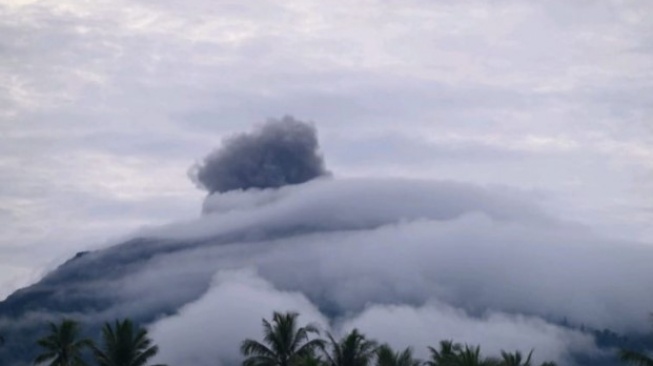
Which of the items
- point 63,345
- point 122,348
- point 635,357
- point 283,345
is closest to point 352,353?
point 283,345

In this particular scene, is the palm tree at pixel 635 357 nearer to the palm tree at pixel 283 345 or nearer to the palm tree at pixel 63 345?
the palm tree at pixel 283 345

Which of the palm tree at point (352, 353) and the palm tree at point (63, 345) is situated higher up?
the palm tree at point (63, 345)

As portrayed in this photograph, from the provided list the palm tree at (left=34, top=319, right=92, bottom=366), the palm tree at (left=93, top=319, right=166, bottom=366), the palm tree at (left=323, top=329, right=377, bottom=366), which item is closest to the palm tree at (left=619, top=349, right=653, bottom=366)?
the palm tree at (left=323, top=329, right=377, bottom=366)

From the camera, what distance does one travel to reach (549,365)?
93812 millimetres

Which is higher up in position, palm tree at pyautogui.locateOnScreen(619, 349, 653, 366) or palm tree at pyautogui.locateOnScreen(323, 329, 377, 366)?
palm tree at pyautogui.locateOnScreen(323, 329, 377, 366)

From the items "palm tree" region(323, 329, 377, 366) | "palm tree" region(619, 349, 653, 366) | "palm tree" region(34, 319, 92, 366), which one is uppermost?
"palm tree" region(34, 319, 92, 366)

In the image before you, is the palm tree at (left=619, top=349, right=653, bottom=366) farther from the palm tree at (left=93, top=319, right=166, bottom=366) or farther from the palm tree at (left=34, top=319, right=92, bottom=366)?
the palm tree at (left=34, top=319, right=92, bottom=366)

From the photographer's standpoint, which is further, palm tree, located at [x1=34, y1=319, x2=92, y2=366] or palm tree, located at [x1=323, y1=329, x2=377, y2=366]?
palm tree, located at [x1=34, y1=319, x2=92, y2=366]

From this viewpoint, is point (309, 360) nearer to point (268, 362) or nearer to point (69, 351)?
point (268, 362)

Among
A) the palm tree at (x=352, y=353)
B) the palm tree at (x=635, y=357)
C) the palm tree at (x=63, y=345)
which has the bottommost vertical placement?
the palm tree at (x=635, y=357)

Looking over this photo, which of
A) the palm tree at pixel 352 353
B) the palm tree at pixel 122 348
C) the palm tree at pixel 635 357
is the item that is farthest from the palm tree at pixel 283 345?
the palm tree at pixel 635 357

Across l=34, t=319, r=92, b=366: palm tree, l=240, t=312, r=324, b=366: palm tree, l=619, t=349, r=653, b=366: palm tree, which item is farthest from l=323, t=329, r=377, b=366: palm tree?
l=619, t=349, r=653, b=366: palm tree

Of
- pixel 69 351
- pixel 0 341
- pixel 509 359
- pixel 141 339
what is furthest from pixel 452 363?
pixel 0 341

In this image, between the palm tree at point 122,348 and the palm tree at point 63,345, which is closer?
the palm tree at point 122,348
